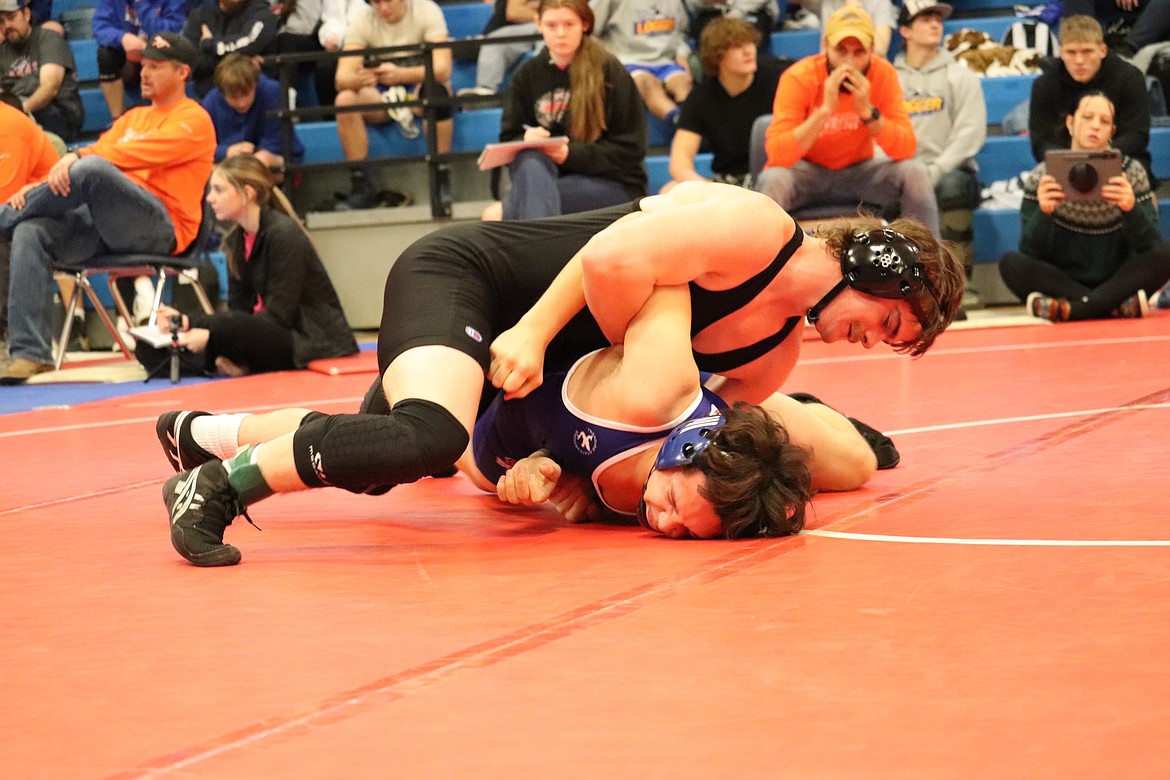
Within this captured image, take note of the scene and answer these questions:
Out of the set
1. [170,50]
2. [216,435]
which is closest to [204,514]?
[216,435]

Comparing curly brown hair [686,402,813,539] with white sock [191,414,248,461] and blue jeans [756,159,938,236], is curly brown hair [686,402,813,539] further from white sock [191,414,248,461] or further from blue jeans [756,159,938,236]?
blue jeans [756,159,938,236]

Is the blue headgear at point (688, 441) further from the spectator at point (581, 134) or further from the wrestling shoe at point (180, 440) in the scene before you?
the spectator at point (581, 134)

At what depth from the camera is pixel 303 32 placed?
9.11 meters

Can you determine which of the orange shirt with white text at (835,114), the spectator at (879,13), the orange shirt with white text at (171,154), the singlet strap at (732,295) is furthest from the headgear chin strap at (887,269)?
the spectator at (879,13)

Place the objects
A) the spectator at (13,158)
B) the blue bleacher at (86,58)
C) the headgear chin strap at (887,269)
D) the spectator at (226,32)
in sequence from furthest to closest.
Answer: the blue bleacher at (86,58), the spectator at (226,32), the spectator at (13,158), the headgear chin strap at (887,269)

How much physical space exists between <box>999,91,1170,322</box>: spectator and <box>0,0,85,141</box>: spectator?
5823mm

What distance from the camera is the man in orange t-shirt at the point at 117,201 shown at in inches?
265

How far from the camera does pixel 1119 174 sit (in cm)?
672

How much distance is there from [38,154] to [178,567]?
519cm

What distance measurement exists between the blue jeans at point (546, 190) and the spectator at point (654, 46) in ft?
4.97

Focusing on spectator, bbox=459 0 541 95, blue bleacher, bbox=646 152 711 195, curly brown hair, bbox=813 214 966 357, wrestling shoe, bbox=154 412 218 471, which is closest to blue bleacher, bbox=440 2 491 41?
spectator, bbox=459 0 541 95

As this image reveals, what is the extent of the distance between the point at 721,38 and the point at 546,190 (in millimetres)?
1426

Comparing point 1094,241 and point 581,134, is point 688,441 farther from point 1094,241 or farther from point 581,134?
point 1094,241

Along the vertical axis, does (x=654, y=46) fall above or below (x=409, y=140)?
above
